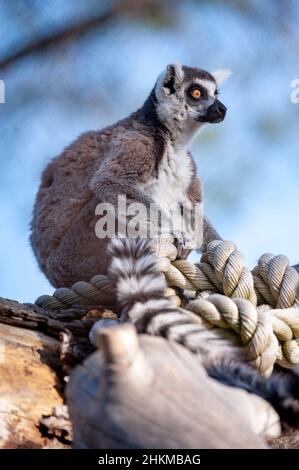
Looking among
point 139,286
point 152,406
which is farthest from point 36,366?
point 152,406

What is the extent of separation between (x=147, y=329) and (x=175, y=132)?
3.28 metres

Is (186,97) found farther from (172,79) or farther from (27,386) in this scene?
Answer: (27,386)

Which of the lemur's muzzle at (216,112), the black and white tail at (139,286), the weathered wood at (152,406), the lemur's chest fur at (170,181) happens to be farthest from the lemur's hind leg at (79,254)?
the weathered wood at (152,406)

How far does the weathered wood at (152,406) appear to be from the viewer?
4.65 feet

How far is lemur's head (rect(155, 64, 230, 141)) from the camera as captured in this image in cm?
534

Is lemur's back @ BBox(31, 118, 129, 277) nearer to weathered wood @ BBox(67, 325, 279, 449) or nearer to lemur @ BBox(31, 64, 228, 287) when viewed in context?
lemur @ BBox(31, 64, 228, 287)

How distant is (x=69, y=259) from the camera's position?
14.3 feet

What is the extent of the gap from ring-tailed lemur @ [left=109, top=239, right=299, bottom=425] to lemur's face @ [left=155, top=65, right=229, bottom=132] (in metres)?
3.02

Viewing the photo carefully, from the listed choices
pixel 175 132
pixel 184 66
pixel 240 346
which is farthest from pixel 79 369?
pixel 184 66

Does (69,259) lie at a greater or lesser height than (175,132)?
lesser

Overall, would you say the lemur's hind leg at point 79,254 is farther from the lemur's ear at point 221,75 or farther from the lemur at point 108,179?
the lemur's ear at point 221,75

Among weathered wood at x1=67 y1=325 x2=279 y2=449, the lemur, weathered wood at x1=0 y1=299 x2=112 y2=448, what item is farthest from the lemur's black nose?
weathered wood at x1=67 y1=325 x2=279 y2=449

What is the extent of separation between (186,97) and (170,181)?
3.07 feet
